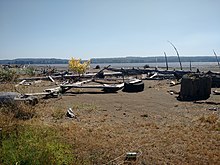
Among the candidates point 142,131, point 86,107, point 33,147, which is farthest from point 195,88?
point 33,147

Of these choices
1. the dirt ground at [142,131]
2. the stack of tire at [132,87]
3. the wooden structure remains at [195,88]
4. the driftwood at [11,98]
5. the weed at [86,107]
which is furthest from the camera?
the stack of tire at [132,87]

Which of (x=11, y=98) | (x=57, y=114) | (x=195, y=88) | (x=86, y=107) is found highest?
(x=11, y=98)

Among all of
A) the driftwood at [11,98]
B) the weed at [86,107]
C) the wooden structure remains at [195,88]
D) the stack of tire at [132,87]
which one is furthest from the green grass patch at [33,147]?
the stack of tire at [132,87]

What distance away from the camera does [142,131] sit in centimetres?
883

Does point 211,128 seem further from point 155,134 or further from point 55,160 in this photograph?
point 55,160

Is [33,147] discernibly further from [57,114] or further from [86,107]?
[86,107]

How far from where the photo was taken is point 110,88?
19109 millimetres

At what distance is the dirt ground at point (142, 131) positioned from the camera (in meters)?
6.82

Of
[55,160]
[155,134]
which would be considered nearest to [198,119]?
[155,134]

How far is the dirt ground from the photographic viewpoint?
6.82 m

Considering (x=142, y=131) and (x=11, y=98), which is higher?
(x=11, y=98)

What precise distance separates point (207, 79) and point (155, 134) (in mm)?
9145

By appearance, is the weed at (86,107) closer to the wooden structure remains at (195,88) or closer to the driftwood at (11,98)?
the driftwood at (11,98)

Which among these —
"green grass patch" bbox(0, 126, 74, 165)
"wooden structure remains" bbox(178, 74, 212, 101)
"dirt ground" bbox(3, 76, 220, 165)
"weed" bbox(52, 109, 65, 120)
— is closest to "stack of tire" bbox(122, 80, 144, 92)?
"wooden structure remains" bbox(178, 74, 212, 101)
